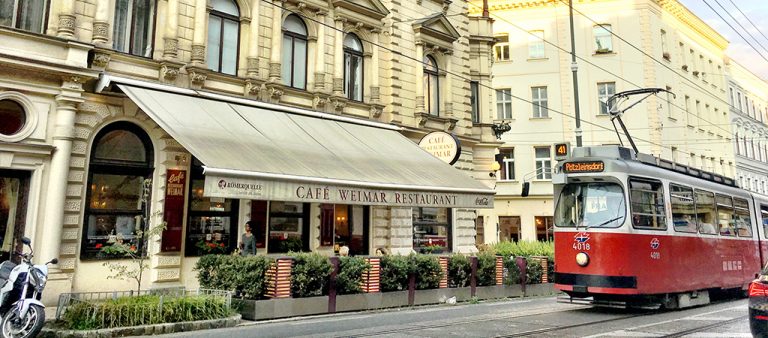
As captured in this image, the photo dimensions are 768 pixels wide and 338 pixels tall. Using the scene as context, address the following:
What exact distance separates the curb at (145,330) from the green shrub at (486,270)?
7.46m

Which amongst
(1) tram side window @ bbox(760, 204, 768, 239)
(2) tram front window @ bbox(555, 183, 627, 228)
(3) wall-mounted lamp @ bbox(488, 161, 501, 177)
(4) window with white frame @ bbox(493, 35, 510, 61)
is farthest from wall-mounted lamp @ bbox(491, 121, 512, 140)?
(4) window with white frame @ bbox(493, 35, 510, 61)

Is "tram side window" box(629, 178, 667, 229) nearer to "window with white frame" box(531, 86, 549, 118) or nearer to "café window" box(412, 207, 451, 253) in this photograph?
"café window" box(412, 207, 451, 253)

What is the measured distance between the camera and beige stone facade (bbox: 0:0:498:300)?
1147 cm

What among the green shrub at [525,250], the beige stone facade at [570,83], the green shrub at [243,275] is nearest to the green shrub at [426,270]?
the green shrub at [243,275]

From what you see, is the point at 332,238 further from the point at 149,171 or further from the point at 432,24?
the point at 432,24

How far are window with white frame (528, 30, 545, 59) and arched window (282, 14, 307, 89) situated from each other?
80.6ft

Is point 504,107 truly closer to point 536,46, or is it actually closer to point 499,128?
point 536,46

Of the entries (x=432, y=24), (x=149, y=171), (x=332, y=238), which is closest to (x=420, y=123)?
(x=432, y=24)

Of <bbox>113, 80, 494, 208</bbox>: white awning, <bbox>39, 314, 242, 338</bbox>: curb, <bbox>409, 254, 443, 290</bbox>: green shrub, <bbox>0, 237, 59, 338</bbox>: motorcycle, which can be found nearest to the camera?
<bbox>0, 237, 59, 338</bbox>: motorcycle

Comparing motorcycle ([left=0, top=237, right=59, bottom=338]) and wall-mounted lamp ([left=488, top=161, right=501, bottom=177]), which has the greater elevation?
wall-mounted lamp ([left=488, top=161, right=501, bottom=177])

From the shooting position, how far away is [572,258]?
41.7 ft

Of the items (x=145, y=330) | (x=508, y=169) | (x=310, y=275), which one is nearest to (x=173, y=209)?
(x=310, y=275)

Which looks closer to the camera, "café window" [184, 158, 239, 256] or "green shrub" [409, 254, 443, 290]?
"green shrub" [409, 254, 443, 290]

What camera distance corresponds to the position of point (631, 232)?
12.1m
